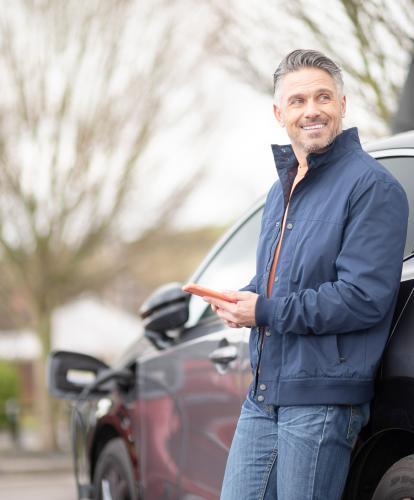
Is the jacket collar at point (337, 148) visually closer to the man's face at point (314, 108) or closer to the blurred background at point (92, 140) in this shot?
the man's face at point (314, 108)

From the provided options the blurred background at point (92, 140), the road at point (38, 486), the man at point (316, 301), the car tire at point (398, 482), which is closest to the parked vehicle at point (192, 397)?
the car tire at point (398, 482)

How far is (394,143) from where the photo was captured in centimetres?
329

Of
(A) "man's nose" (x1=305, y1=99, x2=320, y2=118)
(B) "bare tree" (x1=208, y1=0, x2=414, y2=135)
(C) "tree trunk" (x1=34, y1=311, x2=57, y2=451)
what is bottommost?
(C) "tree trunk" (x1=34, y1=311, x2=57, y2=451)

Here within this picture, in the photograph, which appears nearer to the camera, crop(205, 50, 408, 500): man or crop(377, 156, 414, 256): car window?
crop(205, 50, 408, 500): man

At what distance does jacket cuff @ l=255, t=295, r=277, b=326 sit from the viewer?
Answer: 9.28 feet

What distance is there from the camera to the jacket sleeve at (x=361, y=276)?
2707 mm

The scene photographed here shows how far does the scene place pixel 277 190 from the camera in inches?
126

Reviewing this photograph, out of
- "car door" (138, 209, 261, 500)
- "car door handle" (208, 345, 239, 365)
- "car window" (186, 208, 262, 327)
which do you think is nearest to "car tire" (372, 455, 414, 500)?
"car door" (138, 209, 261, 500)

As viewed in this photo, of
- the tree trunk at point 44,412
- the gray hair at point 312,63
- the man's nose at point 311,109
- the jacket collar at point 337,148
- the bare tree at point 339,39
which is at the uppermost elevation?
the bare tree at point 339,39

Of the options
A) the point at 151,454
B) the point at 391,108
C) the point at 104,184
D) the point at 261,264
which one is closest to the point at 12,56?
the point at 104,184

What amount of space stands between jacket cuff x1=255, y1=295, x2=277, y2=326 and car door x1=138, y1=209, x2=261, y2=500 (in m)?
0.76

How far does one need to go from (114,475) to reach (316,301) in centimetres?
240

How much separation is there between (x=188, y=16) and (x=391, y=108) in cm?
816

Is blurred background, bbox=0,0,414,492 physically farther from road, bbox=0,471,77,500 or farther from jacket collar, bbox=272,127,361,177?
jacket collar, bbox=272,127,361,177
